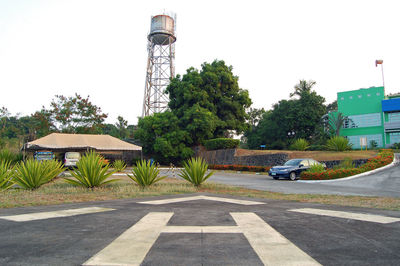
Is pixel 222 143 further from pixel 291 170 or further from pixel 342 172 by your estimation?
pixel 342 172

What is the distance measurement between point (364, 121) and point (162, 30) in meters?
34.6

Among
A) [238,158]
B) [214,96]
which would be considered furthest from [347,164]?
[214,96]

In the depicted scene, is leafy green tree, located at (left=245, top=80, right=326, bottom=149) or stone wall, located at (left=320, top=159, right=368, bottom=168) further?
Result: leafy green tree, located at (left=245, top=80, right=326, bottom=149)

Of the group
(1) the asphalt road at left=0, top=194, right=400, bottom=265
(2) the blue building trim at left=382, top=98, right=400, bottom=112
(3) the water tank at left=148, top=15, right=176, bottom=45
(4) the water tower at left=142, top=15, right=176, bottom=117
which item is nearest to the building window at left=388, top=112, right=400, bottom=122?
(2) the blue building trim at left=382, top=98, right=400, bottom=112

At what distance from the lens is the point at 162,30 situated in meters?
46.5

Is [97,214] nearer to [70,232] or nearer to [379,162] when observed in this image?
[70,232]

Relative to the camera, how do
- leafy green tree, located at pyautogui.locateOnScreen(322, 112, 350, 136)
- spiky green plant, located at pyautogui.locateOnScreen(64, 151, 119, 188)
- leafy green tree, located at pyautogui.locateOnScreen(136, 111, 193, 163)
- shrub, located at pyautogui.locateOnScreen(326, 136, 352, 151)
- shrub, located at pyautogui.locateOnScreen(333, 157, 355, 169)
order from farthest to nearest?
leafy green tree, located at pyautogui.locateOnScreen(322, 112, 350, 136), leafy green tree, located at pyautogui.locateOnScreen(136, 111, 193, 163), shrub, located at pyautogui.locateOnScreen(326, 136, 352, 151), shrub, located at pyautogui.locateOnScreen(333, 157, 355, 169), spiky green plant, located at pyautogui.locateOnScreen(64, 151, 119, 188)

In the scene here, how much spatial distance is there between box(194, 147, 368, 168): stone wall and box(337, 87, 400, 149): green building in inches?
817

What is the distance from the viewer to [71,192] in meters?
9.43

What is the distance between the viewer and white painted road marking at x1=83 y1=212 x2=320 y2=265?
2.91 meters

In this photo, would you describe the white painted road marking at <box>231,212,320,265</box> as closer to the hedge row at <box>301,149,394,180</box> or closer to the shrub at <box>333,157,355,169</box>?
the hedge row at <box>301,149,394,180</box>

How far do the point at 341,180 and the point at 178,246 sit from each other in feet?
51.0

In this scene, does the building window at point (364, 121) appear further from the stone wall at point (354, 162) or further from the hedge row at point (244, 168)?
the hedge row at point (244, 168)

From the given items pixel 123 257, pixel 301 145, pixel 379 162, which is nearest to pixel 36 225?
pixel 123 257
